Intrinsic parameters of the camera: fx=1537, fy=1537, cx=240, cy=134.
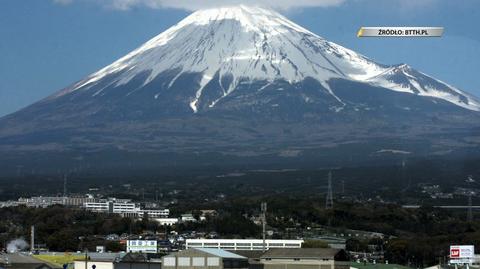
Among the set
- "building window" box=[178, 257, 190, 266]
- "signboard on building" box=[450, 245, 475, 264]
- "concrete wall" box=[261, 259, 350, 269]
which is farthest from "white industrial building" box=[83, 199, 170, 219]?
"building window" box=[178, 257, 190, 266]

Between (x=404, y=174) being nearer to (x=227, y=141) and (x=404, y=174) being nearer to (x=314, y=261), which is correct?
(x=227, y=141)

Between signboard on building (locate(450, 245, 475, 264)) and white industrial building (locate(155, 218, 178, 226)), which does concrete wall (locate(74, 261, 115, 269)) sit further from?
white industrial building (locate(155, 218, 178, 226))

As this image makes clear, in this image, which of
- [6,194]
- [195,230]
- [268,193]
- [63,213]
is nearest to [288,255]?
[195,230]

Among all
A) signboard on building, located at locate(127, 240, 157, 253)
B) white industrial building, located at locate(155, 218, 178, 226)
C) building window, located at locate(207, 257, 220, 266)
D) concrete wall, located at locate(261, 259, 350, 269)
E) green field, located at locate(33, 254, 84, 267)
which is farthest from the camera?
white industrial building, located at locate(155, 218, 178, 226)

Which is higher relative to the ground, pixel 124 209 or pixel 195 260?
pixel 124 209

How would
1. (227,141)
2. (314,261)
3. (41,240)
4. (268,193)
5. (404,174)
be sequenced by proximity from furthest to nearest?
(227,141)
(404,174)
(268,193)
(41,240)
(314,261)

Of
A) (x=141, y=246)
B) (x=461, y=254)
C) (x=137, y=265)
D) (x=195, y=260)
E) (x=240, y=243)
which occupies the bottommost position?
(x=137, y=265)

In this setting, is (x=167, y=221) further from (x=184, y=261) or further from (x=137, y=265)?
(x=184, y=261)

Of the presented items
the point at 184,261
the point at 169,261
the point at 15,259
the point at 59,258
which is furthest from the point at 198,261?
the point at 59,258
